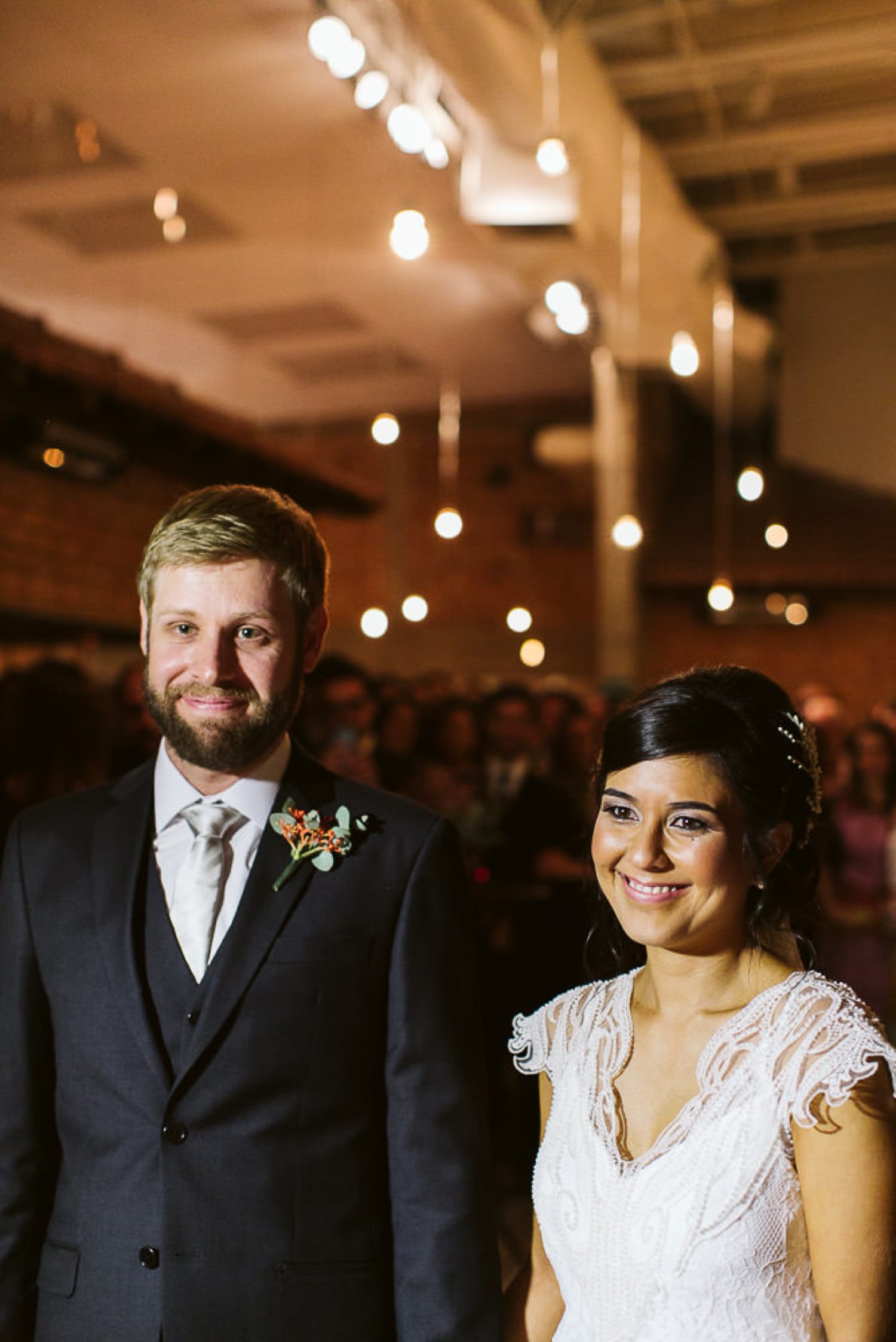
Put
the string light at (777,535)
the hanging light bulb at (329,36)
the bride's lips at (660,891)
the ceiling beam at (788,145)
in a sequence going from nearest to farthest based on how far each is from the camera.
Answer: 1. the bride's lips at (660,891)
2. the hanging light bulb at (329,36)
3. the ceiling beam at (788,145)
4. the string light at (777,535)

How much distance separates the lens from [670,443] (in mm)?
12008

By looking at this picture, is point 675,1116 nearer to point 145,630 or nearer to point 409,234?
point 145,630

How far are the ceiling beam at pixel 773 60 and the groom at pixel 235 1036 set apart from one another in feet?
18.5

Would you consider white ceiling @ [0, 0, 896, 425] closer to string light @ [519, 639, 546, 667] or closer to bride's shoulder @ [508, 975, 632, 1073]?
string light @ [519, 639, 546, 667]

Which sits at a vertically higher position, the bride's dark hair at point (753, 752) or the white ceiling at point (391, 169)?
the white ceiling at point (391, 169)

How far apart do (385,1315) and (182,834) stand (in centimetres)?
67

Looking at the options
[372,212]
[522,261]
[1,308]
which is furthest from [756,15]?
[1,308]

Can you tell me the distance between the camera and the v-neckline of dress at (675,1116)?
1.53 metres

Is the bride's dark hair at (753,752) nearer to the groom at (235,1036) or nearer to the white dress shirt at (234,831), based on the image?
the groom at (235,1036)

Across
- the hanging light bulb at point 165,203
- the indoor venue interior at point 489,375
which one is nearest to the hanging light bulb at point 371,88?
the indoor venue interior at point 489,375

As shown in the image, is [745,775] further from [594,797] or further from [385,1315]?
[385,1315]

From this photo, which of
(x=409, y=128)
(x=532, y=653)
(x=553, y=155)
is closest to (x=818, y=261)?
(x=532, y=653)

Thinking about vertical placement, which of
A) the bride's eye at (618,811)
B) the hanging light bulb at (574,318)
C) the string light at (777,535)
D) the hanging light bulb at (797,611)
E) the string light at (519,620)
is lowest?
the bride's eye at (618,811)

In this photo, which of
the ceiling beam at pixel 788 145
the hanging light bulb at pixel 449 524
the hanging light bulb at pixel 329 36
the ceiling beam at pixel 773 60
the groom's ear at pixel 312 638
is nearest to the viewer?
the groom's ear at pixel 312 638
